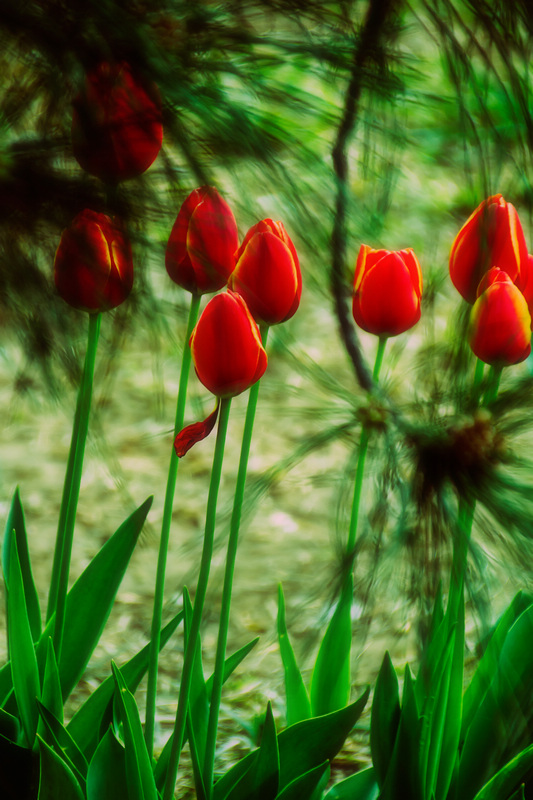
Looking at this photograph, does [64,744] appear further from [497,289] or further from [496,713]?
[497,289]

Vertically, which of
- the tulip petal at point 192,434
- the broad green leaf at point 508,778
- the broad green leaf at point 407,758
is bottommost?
the broad green leaf at point 508,778

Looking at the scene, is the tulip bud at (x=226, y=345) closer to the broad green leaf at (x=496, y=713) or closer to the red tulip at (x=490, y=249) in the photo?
the red tulip at (x=490, y=249)

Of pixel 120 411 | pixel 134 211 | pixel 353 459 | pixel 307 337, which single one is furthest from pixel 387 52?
pixel 307 337

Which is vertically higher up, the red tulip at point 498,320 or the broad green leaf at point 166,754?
the red tulip at point 498,320

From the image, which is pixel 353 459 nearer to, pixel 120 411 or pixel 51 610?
pixel 51 610

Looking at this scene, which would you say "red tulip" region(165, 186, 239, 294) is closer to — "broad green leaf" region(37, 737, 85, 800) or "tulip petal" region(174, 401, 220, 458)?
"tulip petal" region(174, 401, 220, 458)

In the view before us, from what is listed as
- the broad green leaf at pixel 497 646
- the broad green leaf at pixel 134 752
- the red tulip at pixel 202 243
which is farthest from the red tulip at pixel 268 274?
the broad green leaf at pixel 497 646
